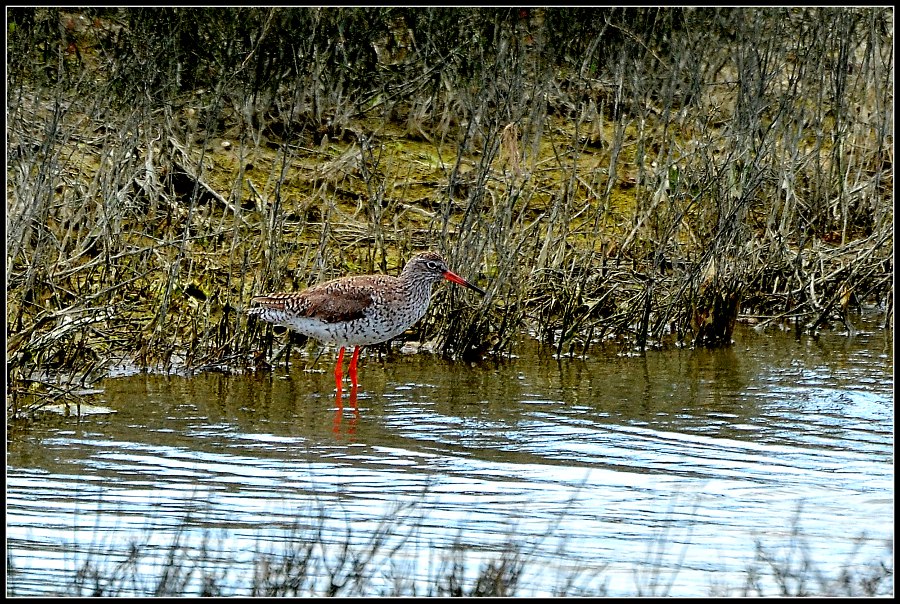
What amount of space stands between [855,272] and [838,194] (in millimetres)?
1384

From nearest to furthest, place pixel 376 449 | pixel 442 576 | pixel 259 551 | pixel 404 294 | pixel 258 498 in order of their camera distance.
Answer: pixel 442 576, pixel 259 551, pixel 258 498, pixel 376 449, pixel 404 294

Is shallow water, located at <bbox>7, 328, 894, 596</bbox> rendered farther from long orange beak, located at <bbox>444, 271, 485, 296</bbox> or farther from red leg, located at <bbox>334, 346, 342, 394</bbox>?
long orange beak, located at <bbox>444, 271, 485, 296</bbox>

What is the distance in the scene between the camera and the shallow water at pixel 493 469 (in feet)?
18.6

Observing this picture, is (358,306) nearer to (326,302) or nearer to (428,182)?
(326,302)

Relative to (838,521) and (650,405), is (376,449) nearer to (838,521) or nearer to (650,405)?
(650,405)

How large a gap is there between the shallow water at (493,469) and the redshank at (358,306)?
0.37m

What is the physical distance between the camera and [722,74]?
48.5ft

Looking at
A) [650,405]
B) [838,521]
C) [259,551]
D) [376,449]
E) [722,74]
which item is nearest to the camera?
[259,551]

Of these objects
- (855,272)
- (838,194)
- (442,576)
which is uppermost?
(838,194)

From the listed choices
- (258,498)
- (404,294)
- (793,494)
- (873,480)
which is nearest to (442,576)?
(258,498)

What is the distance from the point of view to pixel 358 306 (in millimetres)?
9266

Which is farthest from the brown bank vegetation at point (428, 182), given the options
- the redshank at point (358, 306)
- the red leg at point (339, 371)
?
the red leg at point (339, 371)

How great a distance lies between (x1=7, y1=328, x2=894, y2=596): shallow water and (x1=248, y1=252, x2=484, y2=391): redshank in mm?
371

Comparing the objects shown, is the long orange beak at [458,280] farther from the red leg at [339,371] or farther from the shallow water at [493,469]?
the red leg at [339,371]
